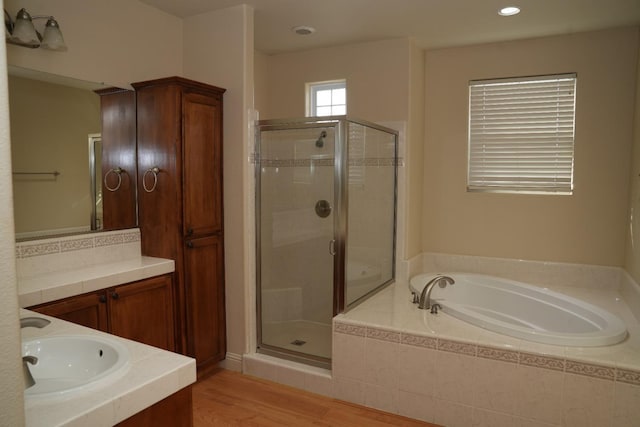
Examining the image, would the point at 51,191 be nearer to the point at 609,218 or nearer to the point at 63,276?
the point at 63,276

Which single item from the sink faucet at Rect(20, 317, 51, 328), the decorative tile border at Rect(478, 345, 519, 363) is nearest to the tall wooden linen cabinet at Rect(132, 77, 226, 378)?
the sink faucet at Rect(20, 317, 51, 328)

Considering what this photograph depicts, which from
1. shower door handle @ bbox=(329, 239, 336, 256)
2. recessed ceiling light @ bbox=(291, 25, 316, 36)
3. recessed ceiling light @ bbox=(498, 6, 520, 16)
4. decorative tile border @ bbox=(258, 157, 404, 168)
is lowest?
shower door handle @ bbox=(329, 239, 336, 256)

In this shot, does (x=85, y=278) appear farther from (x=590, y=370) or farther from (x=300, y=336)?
(x=590, y=370)

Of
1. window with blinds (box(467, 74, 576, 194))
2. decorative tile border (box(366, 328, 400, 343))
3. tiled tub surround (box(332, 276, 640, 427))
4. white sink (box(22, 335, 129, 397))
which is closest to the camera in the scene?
white sink (box(22, 335, 129, 397))

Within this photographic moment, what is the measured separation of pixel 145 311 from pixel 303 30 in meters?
2.40

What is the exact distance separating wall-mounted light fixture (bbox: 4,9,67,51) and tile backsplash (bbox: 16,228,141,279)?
105 cm

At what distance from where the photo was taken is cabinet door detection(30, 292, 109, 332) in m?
2.15

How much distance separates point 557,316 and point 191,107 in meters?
3.00

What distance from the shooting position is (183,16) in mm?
3223

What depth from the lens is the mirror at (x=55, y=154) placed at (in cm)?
236

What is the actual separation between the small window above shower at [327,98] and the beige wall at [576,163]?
0.80 meters


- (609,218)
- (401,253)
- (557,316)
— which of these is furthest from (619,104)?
(401,253)

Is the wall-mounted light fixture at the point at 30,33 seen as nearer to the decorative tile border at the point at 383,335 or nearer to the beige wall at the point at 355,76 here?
the beige wall at the point at 355,76

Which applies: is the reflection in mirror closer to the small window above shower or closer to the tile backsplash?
the tile backsplash
